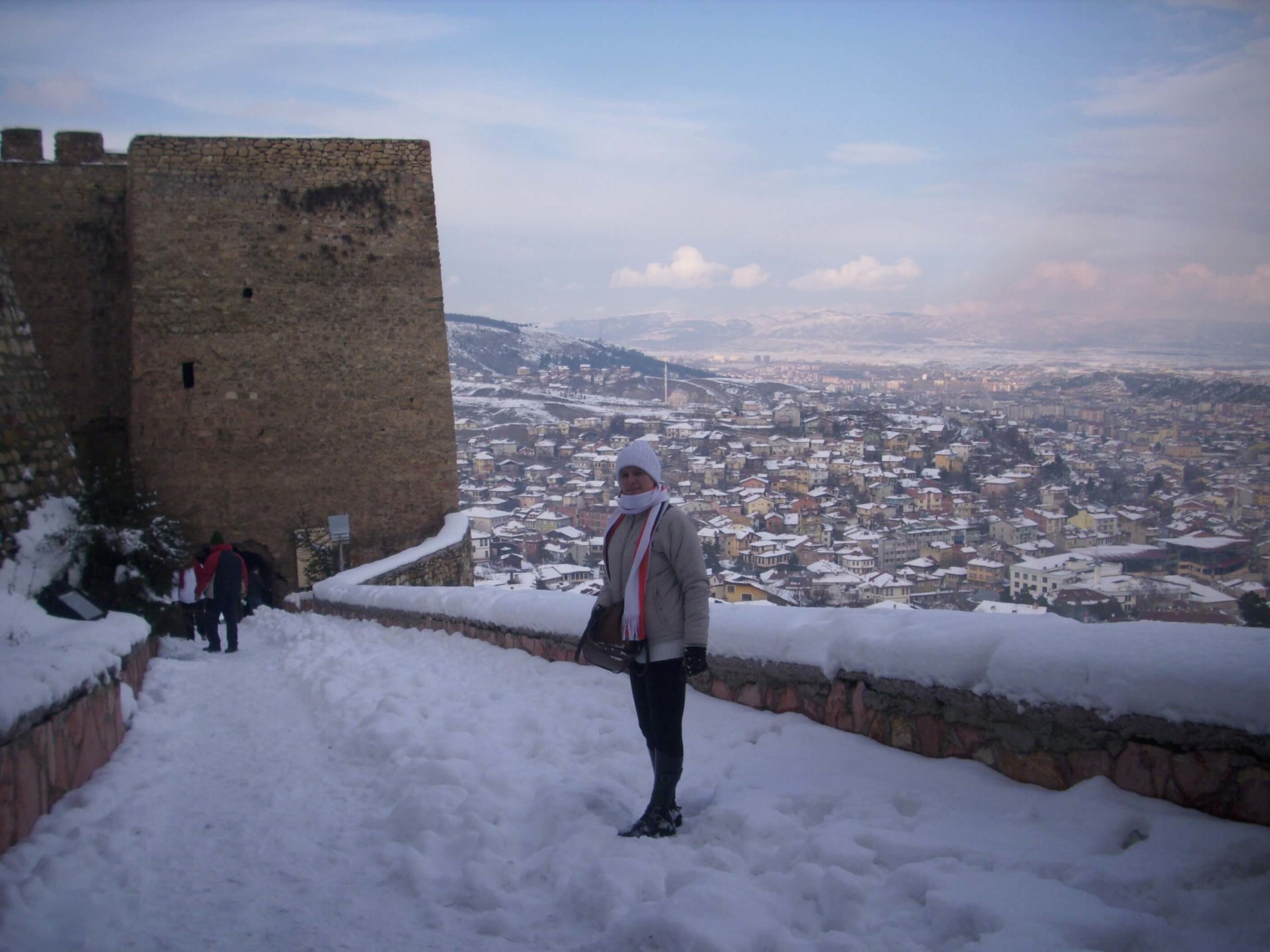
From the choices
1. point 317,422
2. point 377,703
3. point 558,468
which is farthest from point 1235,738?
point 558,468

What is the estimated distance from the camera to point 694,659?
3662mm

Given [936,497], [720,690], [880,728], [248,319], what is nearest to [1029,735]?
[880,728]

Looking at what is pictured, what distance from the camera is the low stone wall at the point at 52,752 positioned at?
11.3ft

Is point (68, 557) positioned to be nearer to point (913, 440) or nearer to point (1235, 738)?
point (1235, 738)

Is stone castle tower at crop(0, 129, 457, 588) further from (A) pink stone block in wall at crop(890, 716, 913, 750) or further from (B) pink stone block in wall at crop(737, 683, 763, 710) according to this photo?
(A) pink stone block in wall at crop(890, 716, 913, 750)

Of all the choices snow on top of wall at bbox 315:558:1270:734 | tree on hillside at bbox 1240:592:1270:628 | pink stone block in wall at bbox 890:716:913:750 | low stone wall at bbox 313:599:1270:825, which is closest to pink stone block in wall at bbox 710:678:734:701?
low stone wall at bbox 313:599:1270:825

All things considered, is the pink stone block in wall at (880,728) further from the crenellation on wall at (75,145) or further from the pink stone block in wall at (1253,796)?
the crenellation on wall at (75,145)

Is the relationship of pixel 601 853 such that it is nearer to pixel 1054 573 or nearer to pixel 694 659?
pixel 694 659

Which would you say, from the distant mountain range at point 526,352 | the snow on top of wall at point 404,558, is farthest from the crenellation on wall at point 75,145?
the distant mountain range at point 526,352

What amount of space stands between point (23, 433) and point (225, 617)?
8.56 ft

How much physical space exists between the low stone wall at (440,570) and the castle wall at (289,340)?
2.94ft

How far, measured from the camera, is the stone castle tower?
1475 cm

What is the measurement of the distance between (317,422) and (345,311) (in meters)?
1.79

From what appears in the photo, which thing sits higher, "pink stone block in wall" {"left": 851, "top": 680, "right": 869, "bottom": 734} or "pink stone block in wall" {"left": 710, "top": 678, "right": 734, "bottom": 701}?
"pink stone block in wall" {"left": 851, "top": 680, "right": 869, "bottom": 734}
